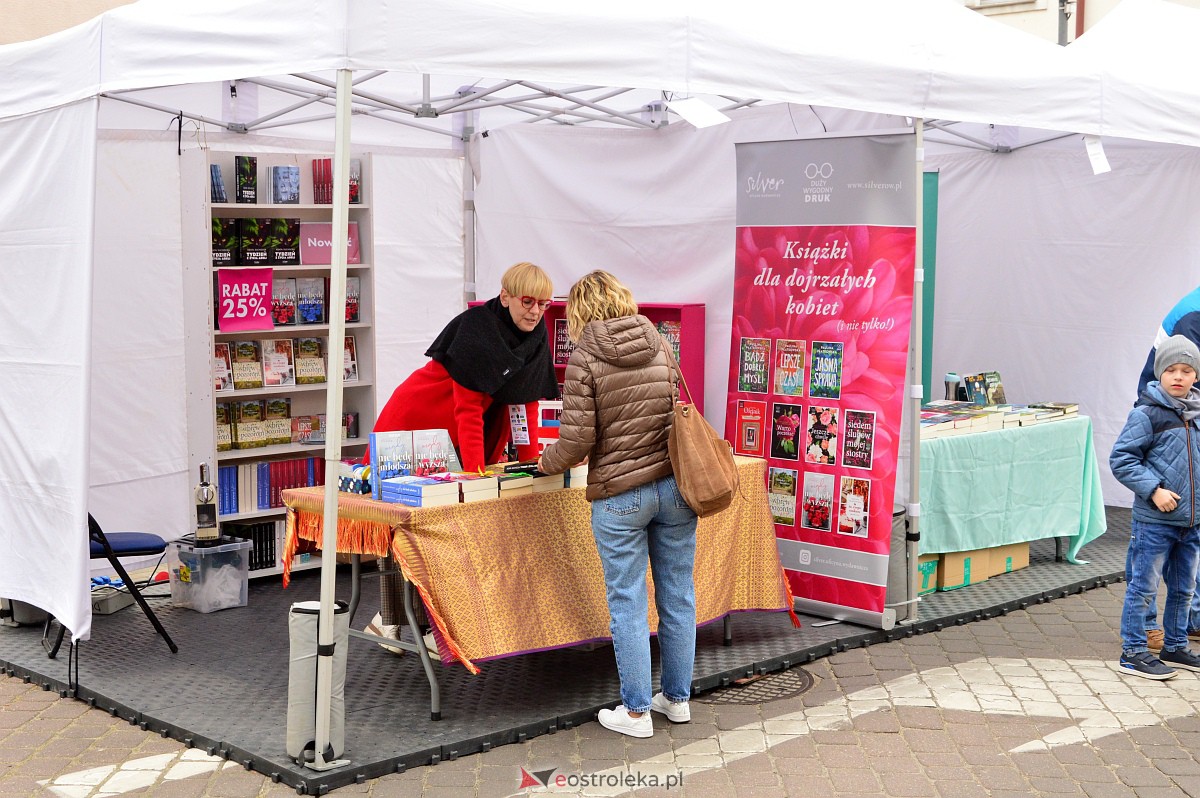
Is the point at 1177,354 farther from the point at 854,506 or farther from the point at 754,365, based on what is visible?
the point at 754,365

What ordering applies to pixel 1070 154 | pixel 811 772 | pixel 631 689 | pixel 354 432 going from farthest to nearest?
pixel 1070 154 → pixel 354 432 → pixel 631 689 → pixel 811 772

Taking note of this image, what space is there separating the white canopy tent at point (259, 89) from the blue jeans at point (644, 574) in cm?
138

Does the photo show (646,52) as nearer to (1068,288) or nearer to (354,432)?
(354,432)

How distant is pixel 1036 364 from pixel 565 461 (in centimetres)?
519

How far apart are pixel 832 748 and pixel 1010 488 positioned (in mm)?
2711

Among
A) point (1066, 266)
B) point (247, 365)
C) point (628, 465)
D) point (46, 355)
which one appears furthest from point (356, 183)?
point (1066, 266)

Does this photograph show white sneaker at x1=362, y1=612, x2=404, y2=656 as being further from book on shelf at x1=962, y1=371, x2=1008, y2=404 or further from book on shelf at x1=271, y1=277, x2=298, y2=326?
book on shelf at x1=962, y1=371, x2=1008, y2=404

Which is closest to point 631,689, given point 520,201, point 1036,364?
point 520,201

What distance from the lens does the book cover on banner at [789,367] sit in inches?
227

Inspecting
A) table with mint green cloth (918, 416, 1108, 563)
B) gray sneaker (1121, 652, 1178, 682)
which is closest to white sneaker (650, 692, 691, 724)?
gray sneaker (1121, 652, 1178, 682)

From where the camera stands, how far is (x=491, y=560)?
14.8 feet

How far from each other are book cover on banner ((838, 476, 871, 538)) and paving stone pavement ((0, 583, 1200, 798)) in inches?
24.0

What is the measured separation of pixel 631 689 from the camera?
174 inches

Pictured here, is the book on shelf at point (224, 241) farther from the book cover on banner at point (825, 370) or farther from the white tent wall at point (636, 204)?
the book cover on banner at point (825, 370)
